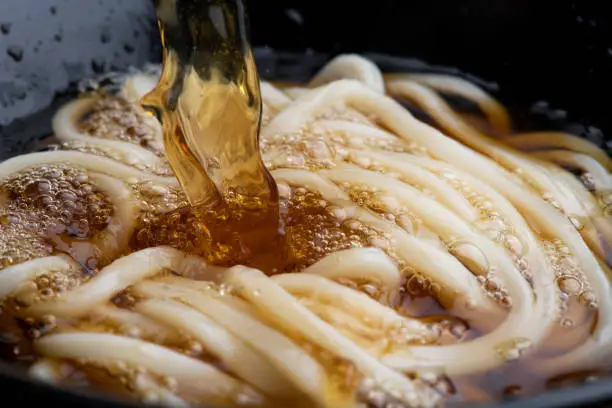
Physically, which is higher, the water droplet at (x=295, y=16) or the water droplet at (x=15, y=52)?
the water droplet at (x=295, y=16)

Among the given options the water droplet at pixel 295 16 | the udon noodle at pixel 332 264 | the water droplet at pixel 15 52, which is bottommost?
the udon noodle at pixel 332 264

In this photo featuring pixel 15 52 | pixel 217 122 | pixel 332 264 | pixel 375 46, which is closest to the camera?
pixel 332 264

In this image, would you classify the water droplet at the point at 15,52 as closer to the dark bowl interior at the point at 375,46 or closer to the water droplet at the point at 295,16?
the dark bowl interior at the point at 375,46

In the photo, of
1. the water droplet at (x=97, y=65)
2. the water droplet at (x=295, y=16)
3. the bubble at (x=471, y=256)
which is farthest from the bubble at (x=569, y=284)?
the water droplet at (x=97, y=65)

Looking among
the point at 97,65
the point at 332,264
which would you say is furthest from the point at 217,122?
the point at 97,65

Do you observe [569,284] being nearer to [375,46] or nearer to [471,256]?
[471,256]
